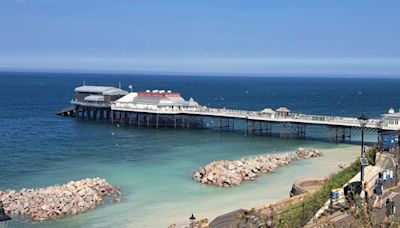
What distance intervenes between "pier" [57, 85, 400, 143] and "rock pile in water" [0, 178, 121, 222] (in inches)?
1160

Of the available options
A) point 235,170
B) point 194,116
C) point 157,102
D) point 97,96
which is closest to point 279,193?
point 235,170

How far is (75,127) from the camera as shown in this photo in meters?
66.8

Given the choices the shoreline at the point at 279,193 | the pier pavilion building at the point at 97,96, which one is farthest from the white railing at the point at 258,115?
the shoreline at the point at 279,193

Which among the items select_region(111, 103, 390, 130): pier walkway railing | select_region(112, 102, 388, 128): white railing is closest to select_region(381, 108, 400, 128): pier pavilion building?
select_region(111, 103, 390, 130): pier walkway railing

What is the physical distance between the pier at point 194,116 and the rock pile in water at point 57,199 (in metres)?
29.5

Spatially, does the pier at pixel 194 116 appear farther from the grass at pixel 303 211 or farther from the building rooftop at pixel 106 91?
the grass at pixel 303 211

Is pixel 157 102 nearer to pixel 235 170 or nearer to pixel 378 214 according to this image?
pixel 235 170

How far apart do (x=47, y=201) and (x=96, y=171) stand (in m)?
10.8

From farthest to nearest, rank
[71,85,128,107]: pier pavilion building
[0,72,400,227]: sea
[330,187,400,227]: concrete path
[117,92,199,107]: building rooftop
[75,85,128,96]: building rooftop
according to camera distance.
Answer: [75,85,128,96]: building rooftop < [71,85,128,107]: pier pavilion building < [117,92,199,107]: building rooftop < [0,72,400,227]: sea < [330,187,400,227]: concrete path

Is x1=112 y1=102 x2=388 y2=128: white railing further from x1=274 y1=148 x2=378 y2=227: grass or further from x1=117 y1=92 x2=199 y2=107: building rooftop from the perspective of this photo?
x1=274 y1=148 x2=378 y2=227: grass

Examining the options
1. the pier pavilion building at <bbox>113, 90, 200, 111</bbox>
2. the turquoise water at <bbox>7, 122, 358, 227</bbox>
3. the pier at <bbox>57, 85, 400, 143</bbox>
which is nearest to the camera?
the turquoise water at <bbox>7, 122, 358, 227</bbox>

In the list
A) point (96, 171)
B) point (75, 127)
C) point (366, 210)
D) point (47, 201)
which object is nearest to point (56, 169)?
point (96, 171)

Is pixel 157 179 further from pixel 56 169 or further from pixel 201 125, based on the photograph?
pixel 201 125

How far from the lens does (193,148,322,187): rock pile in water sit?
113ft
